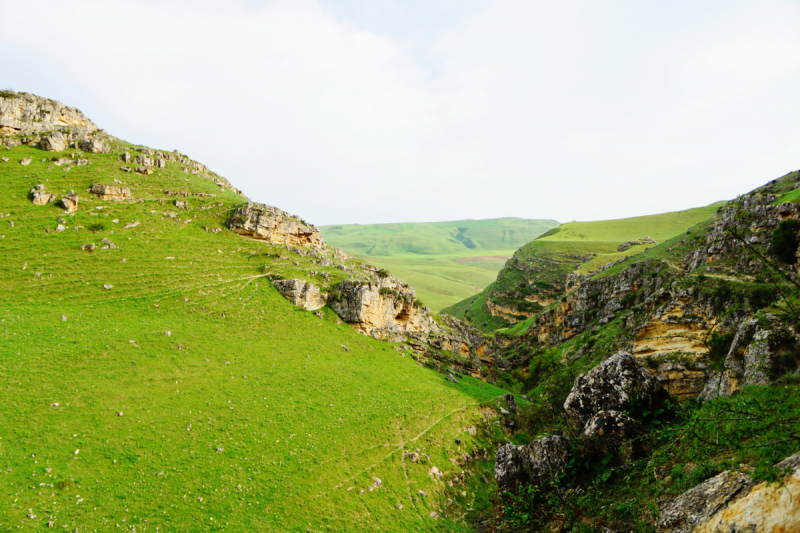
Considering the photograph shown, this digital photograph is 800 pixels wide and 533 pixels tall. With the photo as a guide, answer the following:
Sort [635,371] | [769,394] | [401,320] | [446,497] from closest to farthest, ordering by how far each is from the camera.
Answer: [769,394] < [635,371] < [446,497] < [401,320]

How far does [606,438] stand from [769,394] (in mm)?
5525

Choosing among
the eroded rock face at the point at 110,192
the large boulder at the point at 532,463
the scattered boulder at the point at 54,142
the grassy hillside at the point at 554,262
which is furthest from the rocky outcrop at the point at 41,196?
the grassy hillside at the point at 554,262

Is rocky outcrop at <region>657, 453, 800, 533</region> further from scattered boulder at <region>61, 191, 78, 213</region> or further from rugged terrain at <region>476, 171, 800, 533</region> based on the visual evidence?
scattered boulder at <region>61, 191, 78, 213</region>

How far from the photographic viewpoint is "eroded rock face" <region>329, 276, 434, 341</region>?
50.8m

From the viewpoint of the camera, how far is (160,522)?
64.1 ft

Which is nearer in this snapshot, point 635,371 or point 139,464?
point 635,371

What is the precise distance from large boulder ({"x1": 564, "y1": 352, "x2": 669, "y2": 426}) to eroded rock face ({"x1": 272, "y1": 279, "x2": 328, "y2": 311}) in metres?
39.0

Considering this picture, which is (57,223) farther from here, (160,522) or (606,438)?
(606,438)

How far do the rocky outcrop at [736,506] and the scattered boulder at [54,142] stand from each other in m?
91.3

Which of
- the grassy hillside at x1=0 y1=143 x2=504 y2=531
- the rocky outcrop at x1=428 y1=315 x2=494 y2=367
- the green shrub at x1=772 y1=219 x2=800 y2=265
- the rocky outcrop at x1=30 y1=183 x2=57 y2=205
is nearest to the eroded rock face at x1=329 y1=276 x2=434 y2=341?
the grassy hillside at x1=0 y1=143 x2=504 y2=531

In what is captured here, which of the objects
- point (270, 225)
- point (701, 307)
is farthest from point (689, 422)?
point (270, 225)

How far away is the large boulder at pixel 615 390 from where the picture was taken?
15.7 meters

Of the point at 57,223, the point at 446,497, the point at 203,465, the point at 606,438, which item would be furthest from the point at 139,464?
the point at 57,223

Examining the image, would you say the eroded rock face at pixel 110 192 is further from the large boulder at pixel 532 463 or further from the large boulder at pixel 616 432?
the large boulder at pixel 616 432
